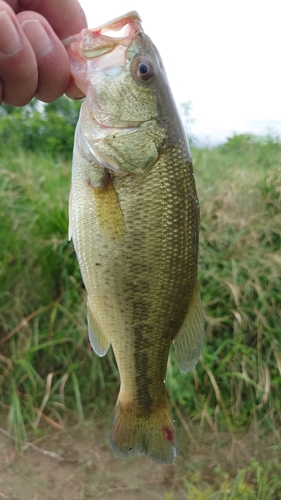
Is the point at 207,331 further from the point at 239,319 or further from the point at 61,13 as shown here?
the point at 61,13

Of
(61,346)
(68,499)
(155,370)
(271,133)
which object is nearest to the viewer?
(155,370)

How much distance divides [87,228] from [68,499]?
2137mm

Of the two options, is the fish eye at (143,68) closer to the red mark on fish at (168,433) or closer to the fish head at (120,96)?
the fish head at (120,96)

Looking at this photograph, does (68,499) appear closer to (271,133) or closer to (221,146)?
(271,133)

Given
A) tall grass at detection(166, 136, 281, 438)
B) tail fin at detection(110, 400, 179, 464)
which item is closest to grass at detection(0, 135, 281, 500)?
tall grass at detection(166, 136, 281, 438)

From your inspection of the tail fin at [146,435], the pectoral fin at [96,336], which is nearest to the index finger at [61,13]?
the pectoral fin at [96,336]

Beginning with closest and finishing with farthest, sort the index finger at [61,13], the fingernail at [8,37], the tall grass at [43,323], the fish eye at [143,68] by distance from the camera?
1. the fingernail at [8,37]
2. the fish eye at [143,68]
3. the index finger at [61,13]
4. the tall grass at [43,323]

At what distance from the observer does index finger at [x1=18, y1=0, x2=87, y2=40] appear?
4.79 ft

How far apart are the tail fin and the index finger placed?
4.69 ft

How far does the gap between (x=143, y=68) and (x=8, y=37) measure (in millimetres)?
436

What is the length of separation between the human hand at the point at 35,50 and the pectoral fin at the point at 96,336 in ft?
2.51

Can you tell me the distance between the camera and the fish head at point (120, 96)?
1.29m

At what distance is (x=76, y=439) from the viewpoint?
294 cm

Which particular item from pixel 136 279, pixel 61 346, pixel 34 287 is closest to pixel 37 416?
pixel 61 346
